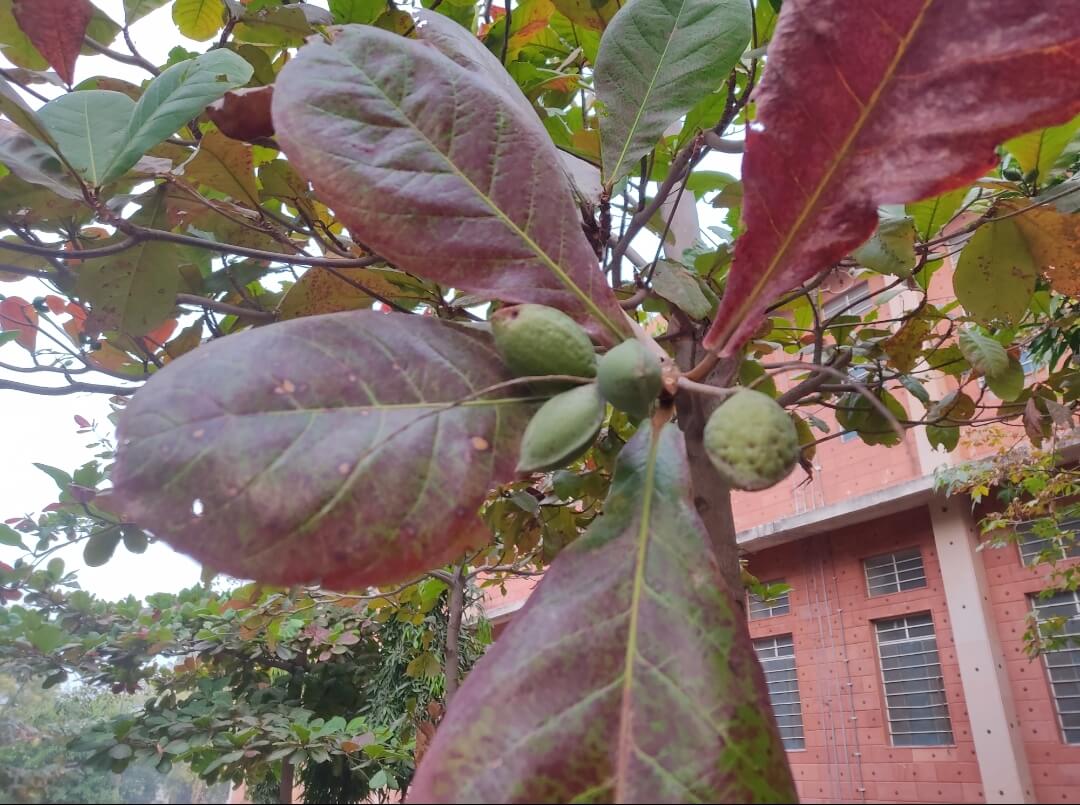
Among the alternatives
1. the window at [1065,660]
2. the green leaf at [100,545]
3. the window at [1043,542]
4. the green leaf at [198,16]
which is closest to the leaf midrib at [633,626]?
the green leaf at [198,16]

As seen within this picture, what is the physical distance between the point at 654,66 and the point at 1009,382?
2.46ft

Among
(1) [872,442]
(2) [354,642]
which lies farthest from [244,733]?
(1) [872,442]

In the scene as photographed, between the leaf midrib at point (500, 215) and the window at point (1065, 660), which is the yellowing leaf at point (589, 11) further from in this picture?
the window at point (1065, 660)

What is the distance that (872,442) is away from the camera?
3.57 ft

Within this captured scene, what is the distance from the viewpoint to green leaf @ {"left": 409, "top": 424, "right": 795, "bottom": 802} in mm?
279

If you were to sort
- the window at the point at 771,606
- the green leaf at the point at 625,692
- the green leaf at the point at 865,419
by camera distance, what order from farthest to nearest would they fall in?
the window at the point at 771,606, the green leaf at the point at 865,419, the green leaf at the point at 625,692

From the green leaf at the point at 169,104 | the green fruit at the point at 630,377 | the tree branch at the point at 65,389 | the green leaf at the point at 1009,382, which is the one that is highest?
the green leaf at the point at 1009,382

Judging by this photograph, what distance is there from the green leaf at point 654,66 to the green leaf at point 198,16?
2.08ft

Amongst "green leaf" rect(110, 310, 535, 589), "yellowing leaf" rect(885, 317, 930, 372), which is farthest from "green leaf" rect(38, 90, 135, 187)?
"yellowing leaf" rect(885, 317, 930, 372)

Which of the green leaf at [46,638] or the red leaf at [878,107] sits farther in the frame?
the green leaf at [46,638]

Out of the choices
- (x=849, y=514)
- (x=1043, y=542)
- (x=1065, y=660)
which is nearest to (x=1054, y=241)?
(x=1065, y=660)

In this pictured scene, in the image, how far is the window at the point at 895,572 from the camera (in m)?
2.39

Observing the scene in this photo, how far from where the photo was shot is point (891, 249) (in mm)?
760

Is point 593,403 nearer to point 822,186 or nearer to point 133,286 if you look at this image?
point 822,186
